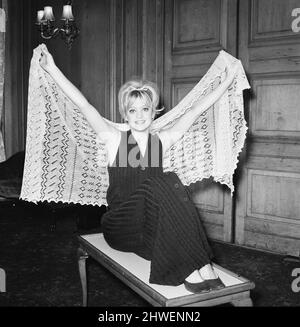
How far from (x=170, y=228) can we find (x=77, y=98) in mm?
751

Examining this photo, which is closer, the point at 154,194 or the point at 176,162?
the point at 154,194

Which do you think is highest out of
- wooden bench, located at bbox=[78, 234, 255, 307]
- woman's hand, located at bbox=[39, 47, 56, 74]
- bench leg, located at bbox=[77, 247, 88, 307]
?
woman's hand, located at bbox=[39, 47, 56, 74]

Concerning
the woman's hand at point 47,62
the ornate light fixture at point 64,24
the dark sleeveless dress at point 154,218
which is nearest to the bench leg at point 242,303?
the dark sleeveless dress at point 154,218

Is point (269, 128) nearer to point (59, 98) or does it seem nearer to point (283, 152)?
point (283, 152)

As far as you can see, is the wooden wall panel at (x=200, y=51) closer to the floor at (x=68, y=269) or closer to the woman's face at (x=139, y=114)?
the floor at (x=68, y=269)

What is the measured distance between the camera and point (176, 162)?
2.21m

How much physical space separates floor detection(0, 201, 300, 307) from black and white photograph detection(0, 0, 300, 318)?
14 millimetres

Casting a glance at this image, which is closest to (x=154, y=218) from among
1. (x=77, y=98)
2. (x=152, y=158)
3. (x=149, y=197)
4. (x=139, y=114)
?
(x=149, y=197)

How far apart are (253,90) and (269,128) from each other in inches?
12.2

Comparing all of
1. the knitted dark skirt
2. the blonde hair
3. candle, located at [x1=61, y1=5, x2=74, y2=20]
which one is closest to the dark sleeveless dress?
the knitted dark skirt

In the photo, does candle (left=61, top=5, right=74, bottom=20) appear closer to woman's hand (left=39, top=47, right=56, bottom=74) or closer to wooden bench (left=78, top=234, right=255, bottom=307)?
woman's hand (left=39, top=47, right=56, bottom=74)

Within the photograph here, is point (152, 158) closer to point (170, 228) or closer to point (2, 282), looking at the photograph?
point (170, 228)

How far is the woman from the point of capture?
1.59 metres
